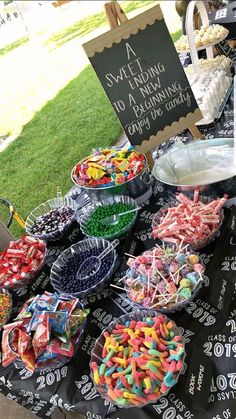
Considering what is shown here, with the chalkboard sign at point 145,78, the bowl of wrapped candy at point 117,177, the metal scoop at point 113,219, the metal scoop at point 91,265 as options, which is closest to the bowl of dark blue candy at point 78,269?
the metal scoop at point 91,265

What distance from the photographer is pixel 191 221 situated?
3.98 feet

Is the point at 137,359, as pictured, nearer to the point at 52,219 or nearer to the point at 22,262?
the point at 22,262

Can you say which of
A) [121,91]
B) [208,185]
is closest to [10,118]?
[121,91]

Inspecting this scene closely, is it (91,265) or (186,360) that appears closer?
(186,360)

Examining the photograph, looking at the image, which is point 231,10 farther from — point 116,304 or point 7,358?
point 7,358

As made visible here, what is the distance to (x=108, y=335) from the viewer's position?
3.32 feet

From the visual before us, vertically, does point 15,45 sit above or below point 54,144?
above

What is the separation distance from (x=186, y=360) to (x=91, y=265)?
45cm

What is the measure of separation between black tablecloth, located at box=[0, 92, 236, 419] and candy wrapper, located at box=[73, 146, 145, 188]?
250mm

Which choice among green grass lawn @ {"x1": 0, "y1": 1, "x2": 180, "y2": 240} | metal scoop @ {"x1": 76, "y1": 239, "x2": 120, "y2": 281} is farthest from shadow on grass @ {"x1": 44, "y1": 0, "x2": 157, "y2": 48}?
metal scoop @ {"x1": 76, "y1": 239, "x2": 120, "y2": 281}

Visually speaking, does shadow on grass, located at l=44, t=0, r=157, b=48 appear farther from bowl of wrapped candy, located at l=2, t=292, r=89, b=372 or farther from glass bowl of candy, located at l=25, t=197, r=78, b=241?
bowl of wrapped candy, located at l=2, t=292, r=89, b=372

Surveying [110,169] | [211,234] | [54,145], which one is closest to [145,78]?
[110,169]

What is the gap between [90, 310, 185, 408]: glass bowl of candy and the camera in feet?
2.86

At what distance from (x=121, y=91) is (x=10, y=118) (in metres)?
4.13
